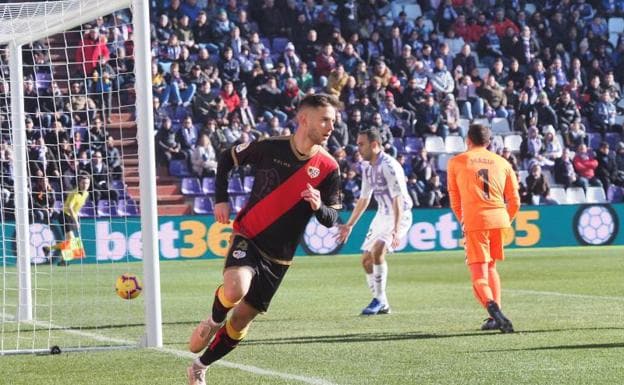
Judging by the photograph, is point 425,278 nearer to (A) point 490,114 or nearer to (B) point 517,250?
(B) point 517,250

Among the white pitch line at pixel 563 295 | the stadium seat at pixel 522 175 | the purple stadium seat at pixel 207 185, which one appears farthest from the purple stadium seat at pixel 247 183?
the white pitch line at pixel 563 295

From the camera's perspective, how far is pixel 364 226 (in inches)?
1161

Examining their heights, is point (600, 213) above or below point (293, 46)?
below

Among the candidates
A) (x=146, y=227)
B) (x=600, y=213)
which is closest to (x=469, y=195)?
(x=146, y=227)

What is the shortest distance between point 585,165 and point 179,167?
11016mm

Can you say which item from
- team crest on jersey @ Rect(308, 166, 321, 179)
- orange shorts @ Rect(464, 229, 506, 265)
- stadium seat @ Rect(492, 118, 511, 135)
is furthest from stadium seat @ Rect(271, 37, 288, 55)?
team crest on jersey @ Rect(308, 166, 321, 179)

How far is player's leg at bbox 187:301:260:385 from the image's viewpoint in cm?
869

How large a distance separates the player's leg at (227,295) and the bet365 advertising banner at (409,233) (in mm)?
17179

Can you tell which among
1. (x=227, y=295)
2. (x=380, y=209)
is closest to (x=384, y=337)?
(x=380, y=209)

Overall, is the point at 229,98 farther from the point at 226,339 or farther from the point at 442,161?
the point at 226,339

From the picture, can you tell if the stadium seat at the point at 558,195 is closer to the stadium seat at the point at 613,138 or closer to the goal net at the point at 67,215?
the stadium seat at the point at 613,138

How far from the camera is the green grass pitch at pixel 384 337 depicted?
31.6 ft

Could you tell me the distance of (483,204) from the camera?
13.0 metres

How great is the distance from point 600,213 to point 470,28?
8.51 metres
